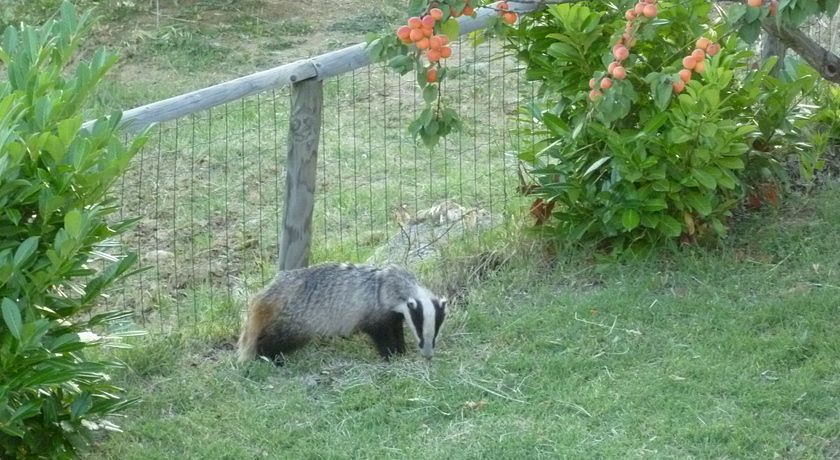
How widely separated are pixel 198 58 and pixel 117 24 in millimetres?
1226

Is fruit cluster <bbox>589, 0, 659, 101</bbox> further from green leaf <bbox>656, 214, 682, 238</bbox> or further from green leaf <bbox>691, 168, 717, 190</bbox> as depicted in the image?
green leaf <bbox>656, 214, 682, 238</bbox>

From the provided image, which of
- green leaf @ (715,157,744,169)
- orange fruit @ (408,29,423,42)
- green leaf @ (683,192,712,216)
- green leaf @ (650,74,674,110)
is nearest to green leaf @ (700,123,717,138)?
green leaf @ (715,157,744,169)

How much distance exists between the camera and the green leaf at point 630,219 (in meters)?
6.82

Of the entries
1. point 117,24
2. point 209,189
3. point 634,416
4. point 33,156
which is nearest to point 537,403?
point 634,416

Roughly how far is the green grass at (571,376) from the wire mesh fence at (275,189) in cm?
79

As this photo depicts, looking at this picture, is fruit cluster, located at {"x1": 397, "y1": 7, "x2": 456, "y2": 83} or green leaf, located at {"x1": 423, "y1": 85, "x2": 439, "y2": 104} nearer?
fruit cluster, located at {"x1": 397, "y1": 7, "x2": 456, "y2": 83}

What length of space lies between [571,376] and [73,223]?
2514mm

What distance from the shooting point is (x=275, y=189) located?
9.05 metres

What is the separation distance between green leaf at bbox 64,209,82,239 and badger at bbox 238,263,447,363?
1828 millimetres

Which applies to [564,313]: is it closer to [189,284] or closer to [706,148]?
[706,148]

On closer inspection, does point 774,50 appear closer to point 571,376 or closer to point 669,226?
point 669,226

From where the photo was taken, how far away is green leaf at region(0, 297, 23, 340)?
468 centimetres

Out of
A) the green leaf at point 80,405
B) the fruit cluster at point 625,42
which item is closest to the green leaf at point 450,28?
the fruit cluster at point 625,42

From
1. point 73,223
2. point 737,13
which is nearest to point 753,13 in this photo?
point 737,13
